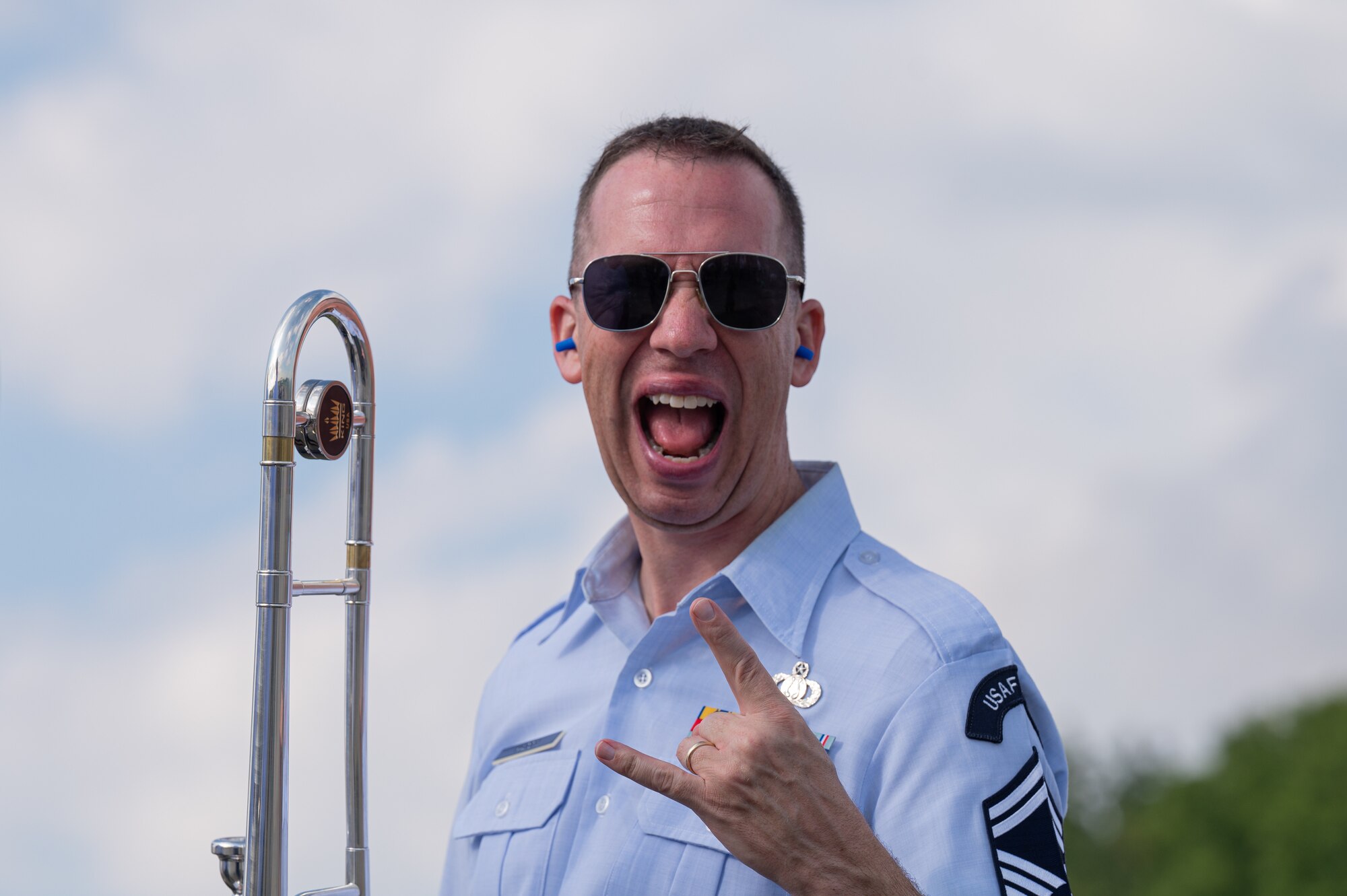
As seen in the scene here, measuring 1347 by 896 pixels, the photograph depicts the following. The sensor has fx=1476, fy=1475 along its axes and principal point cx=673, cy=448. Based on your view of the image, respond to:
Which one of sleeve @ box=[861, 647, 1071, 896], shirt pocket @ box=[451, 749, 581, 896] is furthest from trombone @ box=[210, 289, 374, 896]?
sleeve @ box=[861, 647, 1071, 896]

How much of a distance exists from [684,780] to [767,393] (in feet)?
→ 4.51

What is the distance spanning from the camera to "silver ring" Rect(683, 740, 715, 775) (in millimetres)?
3023

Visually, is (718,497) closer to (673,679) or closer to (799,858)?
(673,679)

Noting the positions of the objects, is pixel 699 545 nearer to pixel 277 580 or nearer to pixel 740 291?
pixel 740 291

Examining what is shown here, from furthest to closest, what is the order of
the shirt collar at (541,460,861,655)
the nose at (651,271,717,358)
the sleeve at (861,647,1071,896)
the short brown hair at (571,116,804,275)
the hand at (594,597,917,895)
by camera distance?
A: 1. the short brown hair at (571,116,804,275)
2. the nose at (651,271,717,358)
3. the shirt collar at (541,460,861,655)
4. the sleeve at (861,647,1071,896)
5. the hand at (594,597,917,895)

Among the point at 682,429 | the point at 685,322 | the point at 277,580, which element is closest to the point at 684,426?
the point at 682,429

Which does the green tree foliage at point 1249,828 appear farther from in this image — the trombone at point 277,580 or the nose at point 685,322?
the trombone at point 277,580

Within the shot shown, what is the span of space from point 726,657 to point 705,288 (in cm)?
124

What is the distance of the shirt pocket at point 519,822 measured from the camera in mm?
3893

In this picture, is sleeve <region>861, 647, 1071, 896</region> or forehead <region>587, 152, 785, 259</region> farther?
forehead <region>587, 152, 785, 259</region>

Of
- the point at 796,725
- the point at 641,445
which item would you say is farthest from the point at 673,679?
the point at 796,725

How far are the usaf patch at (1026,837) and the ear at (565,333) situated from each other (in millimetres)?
1811

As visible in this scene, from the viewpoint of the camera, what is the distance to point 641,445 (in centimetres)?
406

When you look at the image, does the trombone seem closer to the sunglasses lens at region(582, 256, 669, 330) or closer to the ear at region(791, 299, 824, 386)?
the sunglasses lens at region(582, 256, 669, 330)
